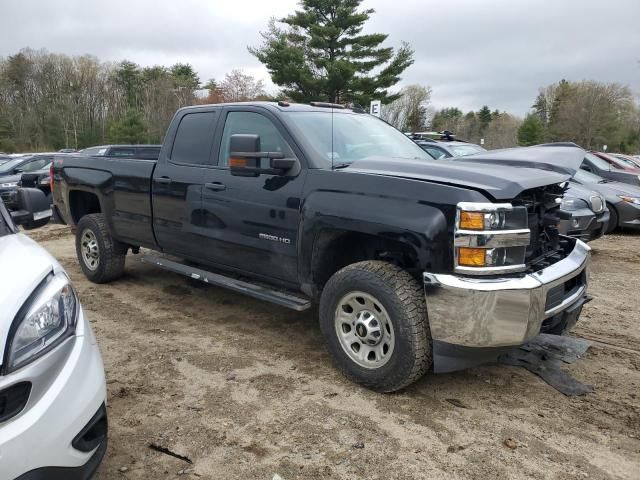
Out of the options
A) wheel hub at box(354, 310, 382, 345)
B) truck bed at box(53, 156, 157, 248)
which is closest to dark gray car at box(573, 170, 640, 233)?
wheel hub at box(354, 310, 382, 345)

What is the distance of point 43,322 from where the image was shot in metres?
2.03

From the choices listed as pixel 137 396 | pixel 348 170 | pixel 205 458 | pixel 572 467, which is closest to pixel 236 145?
pixel 348 170

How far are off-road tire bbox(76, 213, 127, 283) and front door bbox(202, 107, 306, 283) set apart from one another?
1.87 m

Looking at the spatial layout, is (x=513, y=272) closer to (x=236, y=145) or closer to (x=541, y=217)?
(x=541, y=217)

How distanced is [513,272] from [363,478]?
56.2 inches

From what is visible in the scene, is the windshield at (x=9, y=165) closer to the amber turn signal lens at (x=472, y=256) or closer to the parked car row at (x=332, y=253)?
the parked car row at (x=332, y=253)

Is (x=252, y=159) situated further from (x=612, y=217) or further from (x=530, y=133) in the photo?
(x=530, y=133)

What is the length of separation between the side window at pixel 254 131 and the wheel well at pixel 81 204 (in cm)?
253

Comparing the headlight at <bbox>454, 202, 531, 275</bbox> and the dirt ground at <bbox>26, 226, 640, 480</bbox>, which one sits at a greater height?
the headlight at <bbox>454, 202, 531, 275</bbox>

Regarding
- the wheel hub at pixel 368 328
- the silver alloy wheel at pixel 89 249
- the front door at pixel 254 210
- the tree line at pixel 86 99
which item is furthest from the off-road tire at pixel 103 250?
the tree line at pixel 86 99

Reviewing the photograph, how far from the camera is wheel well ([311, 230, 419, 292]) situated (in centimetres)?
341

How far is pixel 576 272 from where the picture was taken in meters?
3.40

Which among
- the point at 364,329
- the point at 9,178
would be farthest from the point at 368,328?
the point at 9,178

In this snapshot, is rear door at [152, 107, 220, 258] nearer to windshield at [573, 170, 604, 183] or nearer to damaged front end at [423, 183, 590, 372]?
damaged front end at [423, 183, 590, 372]
